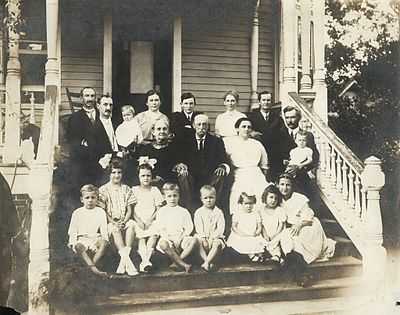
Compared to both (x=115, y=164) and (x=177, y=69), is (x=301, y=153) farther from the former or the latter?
(x=115, y=164)

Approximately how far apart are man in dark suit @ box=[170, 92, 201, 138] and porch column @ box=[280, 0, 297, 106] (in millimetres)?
522

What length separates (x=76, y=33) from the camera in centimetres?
323

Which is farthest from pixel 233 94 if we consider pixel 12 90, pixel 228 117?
pixel 12 90

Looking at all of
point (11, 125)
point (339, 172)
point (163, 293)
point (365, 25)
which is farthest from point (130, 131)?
point (365, 25)

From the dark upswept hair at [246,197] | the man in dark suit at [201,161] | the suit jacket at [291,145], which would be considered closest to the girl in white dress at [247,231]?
the dark upswept hair at [246,197]

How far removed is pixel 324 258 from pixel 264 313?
0.46 meters

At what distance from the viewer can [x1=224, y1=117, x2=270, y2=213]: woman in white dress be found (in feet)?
11.0

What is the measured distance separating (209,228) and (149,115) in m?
0.68

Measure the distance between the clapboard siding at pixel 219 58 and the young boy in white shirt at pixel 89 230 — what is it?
758 mm

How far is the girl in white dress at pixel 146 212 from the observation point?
10.5ft

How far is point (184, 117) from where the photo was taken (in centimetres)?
332

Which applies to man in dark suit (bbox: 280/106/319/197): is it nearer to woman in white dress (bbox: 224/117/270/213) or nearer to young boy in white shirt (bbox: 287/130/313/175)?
young boy in white shirt (bbox: 287/130/313/175)

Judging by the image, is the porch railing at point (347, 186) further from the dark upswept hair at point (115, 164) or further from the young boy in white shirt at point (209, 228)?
the dark upswept hair at point (115, 164)

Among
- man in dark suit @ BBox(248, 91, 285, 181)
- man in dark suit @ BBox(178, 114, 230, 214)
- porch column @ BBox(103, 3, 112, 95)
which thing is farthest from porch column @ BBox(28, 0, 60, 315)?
man in dark suit @ BBox(248, 91, 285, 181)
